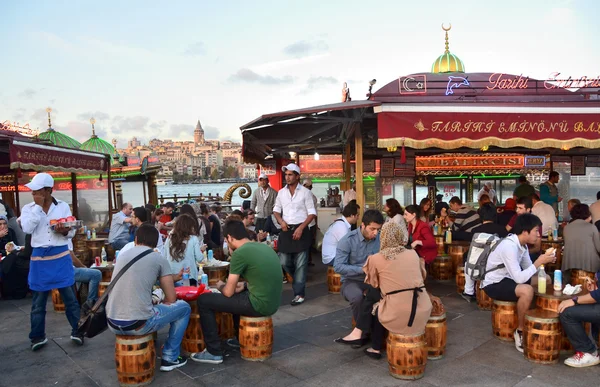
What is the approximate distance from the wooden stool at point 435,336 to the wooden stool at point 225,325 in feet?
7.52

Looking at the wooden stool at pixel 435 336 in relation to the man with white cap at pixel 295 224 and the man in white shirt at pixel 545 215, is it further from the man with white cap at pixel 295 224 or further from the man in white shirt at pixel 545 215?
the man in white shirt at pixel 545 215

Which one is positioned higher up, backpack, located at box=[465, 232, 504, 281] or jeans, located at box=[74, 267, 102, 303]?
backpack, located at box=[465, 232, 504, 281]

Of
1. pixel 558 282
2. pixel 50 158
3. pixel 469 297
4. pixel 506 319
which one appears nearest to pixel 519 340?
pixel 506 319

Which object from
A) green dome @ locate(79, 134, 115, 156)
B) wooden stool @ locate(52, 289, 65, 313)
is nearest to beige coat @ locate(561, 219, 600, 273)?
wooden stool @ locate(52, 289, 65, 313)

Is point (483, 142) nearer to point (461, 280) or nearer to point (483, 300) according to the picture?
point (461, 280)

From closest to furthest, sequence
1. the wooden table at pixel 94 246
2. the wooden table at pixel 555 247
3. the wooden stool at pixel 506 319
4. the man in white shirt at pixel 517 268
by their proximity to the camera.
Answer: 1. the man in white shirt at pixel 517 268
2. the wooden stool at pixel 506 319
3. the wooden table at pixel 555 247
4. the wooden table at pixel 94 246

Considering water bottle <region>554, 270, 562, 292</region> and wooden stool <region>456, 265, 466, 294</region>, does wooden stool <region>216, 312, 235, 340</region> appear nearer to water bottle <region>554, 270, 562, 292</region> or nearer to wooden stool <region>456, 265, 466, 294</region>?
water bottle <region>554, 270, 562, 292</region>

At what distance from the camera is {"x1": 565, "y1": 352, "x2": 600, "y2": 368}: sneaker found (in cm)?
459

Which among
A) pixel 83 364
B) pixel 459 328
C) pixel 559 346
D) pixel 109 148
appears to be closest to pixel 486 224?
pixel 459 328

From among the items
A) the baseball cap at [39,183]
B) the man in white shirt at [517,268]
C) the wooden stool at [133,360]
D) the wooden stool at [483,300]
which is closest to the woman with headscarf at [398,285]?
the man in white shirt at [517,268]

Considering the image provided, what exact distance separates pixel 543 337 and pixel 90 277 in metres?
6.02

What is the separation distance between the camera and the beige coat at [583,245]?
21.6 ft

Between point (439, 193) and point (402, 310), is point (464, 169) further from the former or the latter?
point (402, 310)

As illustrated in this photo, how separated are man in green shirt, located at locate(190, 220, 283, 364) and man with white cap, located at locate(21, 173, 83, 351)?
1849mm
